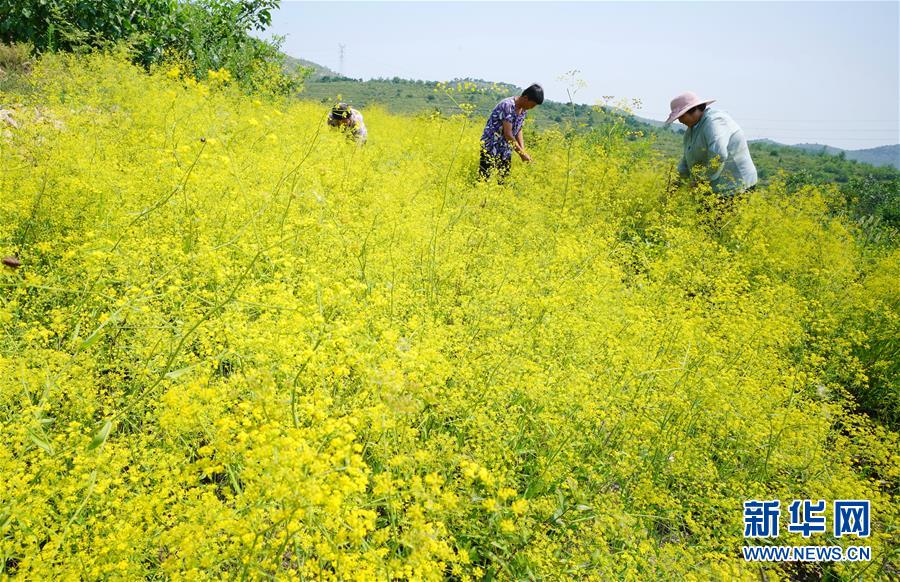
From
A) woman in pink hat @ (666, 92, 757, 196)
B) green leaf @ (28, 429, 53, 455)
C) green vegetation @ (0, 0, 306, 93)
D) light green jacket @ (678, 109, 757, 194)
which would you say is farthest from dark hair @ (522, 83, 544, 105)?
green leaf @ (28, 429, 53, 455)

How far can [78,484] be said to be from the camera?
4.96ft

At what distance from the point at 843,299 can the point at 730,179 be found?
197 cm

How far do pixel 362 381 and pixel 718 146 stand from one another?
17.7ft

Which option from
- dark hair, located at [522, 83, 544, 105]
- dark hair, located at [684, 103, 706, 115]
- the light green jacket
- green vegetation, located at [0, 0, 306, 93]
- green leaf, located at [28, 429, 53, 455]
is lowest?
green leaf, located at [28, 429, 53, 455]

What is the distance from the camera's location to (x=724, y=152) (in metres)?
5.60

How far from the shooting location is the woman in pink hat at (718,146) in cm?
561

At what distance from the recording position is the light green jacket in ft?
18.4

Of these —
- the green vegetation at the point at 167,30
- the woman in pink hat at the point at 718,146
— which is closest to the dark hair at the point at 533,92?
the woman in pink hat at the point at 718,146

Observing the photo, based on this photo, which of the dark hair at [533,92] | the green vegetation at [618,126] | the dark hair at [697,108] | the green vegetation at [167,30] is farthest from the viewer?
the green vegetation at [167,30]

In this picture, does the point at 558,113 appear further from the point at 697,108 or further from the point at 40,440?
the point at 40,440

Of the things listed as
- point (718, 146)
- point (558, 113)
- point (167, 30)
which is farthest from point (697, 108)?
point (558, 113)

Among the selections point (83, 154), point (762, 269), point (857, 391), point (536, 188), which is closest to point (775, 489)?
point (857, 391)

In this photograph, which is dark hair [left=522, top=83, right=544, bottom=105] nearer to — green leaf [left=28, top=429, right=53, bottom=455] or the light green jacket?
the light green jacket

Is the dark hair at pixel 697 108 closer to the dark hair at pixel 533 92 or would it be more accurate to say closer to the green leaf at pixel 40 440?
the dark hair at pixel 533 92
